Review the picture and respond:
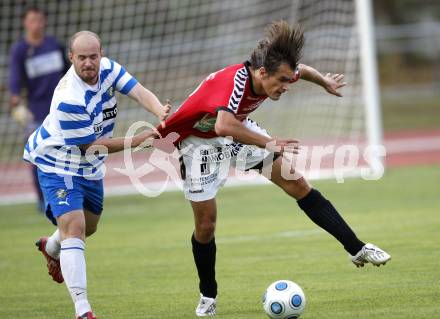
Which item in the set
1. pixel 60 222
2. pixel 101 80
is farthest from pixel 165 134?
pixel 60 222

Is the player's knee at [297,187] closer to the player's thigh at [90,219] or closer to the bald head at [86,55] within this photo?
the player's thigh at [90,219]

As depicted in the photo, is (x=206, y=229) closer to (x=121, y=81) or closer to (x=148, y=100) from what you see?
(x=148, y=100)


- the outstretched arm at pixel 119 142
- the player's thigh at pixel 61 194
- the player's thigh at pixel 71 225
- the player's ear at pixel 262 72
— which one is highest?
the player's ear at pixel 262 72

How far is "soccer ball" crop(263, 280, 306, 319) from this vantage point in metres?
6.11

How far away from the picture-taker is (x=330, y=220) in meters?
6.89

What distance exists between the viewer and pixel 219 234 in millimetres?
10820

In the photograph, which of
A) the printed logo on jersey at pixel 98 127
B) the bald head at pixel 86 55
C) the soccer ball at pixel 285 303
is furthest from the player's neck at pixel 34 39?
the soccer ball at pixel 285 303

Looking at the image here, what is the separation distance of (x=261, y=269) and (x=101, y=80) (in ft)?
8.49

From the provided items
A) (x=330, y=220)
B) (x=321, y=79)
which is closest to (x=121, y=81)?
(x=321, y=79)

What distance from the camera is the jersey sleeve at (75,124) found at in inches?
251

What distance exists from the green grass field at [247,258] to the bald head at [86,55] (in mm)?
1749

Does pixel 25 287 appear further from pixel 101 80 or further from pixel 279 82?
pixel 279 82

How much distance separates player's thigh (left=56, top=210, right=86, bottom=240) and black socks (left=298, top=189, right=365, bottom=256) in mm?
1688

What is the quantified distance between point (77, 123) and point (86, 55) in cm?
47
